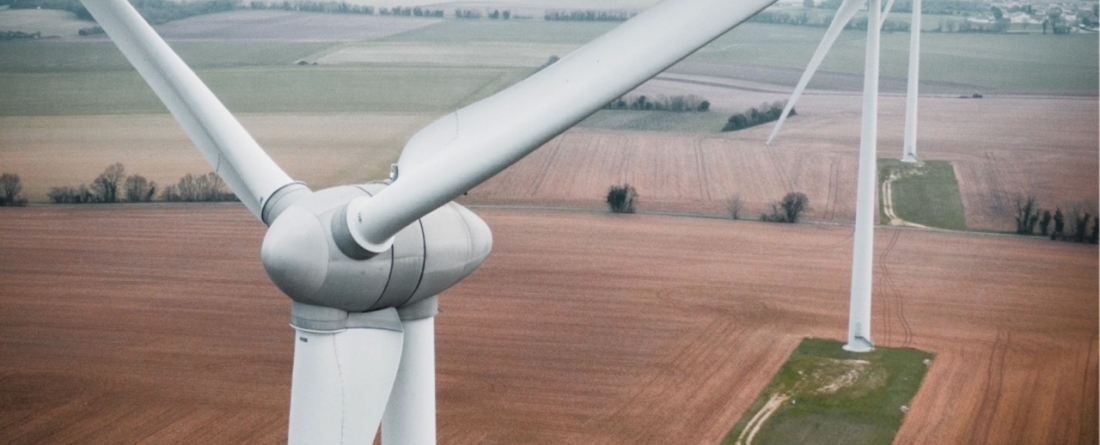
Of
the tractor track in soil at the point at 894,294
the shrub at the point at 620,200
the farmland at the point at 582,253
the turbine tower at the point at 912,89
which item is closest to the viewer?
the farmland at the point at 582,253

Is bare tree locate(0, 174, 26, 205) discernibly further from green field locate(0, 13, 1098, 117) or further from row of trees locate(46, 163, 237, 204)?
green field locate(0, 13, 1098, 117)

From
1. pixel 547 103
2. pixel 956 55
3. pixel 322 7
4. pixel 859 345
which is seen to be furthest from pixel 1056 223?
pixel 547 103

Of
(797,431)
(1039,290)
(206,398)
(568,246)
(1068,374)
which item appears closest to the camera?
(797,431)

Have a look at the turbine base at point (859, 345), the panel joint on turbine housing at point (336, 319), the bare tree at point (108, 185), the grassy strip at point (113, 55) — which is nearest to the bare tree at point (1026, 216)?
the turbine base at point (859, 345)

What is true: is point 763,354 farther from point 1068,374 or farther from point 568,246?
point 568,246

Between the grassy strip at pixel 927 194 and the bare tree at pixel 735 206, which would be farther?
the bare tree at pixel 735 206

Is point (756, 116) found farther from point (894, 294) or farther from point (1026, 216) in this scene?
point (894, 294)

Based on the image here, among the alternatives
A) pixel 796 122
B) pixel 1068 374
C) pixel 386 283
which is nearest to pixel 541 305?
pixel 1068 374

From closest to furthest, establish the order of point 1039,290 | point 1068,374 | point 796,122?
point 1068,374 < point 1039,290 < point 796,122

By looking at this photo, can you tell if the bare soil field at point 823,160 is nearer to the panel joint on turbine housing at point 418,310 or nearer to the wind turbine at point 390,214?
the wind turbine at point 390,214
